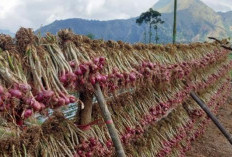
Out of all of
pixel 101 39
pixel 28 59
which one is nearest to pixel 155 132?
pixel 101 39

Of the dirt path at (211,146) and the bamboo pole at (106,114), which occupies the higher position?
the bamboo pole at (106,114)

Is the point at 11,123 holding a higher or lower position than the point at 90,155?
higher

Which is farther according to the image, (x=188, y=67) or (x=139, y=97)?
(x=188, y=67)

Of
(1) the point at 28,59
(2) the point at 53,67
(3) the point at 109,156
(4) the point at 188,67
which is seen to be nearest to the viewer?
(1) the point at 28,59

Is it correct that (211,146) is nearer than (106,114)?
No

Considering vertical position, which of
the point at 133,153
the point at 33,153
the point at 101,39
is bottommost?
the point at 133,153

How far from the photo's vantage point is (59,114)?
9.21 ft

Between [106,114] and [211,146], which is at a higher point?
[106,114]

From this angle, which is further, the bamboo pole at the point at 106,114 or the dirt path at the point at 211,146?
the dirt path at the point at 211,146

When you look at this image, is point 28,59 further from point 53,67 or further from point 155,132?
point 155,132

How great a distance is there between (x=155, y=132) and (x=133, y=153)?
108 centimetres

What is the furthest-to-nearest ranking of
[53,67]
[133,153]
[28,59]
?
1. [133,153]
2. [53,67]
3. [28,59]

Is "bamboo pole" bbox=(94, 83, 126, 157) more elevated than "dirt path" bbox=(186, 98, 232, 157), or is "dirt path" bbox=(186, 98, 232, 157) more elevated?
"bamboo pole" bbox=(94, 83, 126, 157)

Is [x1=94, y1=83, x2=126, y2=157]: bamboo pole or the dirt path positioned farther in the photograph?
the dirt path
